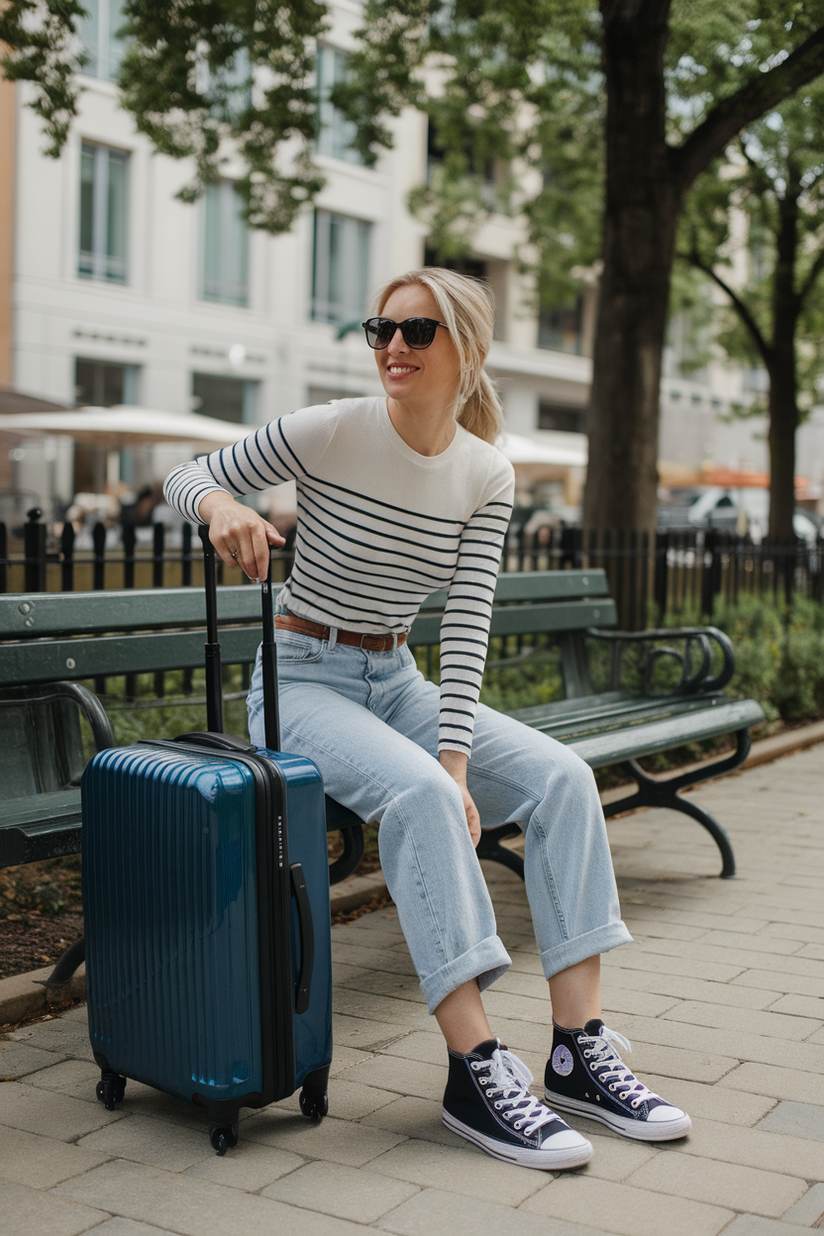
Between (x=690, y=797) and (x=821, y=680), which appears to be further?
(x=821, y=680)

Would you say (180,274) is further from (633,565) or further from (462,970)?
(462,970)

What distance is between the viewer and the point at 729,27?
8.49m

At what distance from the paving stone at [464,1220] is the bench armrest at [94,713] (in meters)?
1.22

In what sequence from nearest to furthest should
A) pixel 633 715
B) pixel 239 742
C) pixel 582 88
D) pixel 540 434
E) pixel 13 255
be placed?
1. pixel 239 742
2. pixel 633 715
3. pixel 582 88
4. pixel 13 255
5. pixel 540 434

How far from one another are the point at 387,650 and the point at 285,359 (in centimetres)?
2508

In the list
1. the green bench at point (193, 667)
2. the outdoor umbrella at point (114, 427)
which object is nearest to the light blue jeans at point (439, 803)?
the green bench at point (193, 667)

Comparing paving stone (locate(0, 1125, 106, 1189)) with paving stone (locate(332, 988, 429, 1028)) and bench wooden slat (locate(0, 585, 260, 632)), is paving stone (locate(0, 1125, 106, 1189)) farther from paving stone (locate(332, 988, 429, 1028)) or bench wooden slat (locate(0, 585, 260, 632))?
bench wooden slat (locate(0, 585, 260, 632))

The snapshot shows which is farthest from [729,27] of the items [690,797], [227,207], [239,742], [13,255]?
[227,207]

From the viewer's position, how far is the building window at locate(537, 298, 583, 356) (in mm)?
37469

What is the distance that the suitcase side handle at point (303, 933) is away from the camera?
2.63 m

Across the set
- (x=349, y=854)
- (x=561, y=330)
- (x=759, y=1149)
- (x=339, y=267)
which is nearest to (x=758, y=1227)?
(x=759, y=1149)

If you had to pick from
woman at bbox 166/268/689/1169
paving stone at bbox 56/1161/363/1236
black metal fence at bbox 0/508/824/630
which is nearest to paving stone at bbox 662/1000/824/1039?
woman at bbox 166/268/689/1169

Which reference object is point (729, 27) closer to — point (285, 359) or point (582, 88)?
point (582, 88)

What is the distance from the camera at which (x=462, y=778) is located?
2996 mm
